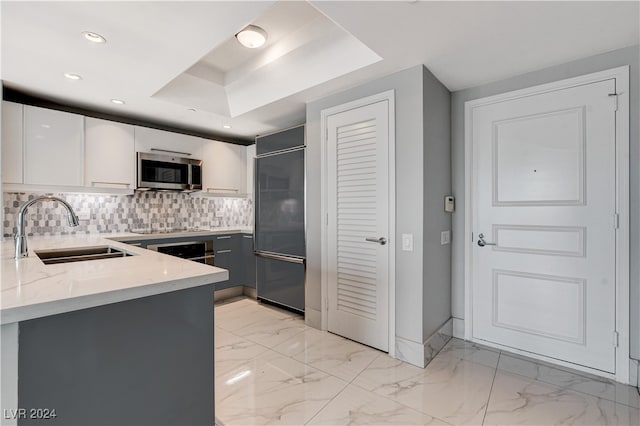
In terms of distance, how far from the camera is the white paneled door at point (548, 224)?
2092 mm

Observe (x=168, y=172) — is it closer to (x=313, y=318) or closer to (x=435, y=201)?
(x=313, y=318)

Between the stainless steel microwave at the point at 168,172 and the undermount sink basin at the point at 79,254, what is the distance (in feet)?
4.45

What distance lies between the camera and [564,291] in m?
2.25

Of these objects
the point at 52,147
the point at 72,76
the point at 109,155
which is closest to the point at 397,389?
the point at 72,76

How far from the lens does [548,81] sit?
2.28 m

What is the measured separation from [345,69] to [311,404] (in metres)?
2.32

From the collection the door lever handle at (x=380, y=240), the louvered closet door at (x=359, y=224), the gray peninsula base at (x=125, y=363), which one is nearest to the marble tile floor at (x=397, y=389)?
the louvered closet door at (x=359, y=224)

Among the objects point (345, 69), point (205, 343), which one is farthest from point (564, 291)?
point (205, 343)

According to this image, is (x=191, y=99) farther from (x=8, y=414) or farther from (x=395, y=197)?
(x=8, y=414)

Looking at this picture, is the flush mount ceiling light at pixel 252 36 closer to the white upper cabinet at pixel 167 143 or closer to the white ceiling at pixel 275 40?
the white ceiling at pixel 275 40

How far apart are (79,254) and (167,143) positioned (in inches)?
73.0

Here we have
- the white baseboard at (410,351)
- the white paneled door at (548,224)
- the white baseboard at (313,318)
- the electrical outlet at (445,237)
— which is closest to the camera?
the white paneled door at (548,224)

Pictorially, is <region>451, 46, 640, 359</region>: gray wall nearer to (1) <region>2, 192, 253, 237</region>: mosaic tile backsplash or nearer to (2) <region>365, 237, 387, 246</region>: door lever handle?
(2) <region>365, 237, 387, 246</region>: door lever handle

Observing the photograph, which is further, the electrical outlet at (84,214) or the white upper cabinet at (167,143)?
the white upper cabinet at (167,143)
